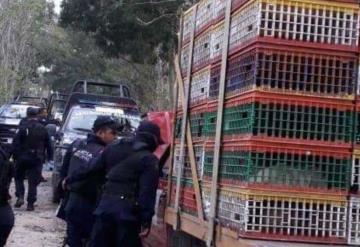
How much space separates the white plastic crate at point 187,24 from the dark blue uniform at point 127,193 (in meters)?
1.40

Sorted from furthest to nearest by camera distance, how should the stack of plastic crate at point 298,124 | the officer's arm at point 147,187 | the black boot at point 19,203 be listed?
the black boot at point 19,203 → the officer's arm at point 147,187 → the stack of plastic crate at point 298,124

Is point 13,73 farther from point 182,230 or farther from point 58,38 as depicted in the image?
point 182,230

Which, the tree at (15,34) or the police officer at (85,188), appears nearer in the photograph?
the police officer at (85,188)

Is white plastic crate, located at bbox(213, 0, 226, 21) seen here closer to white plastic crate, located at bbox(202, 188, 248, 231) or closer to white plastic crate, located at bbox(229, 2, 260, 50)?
white plastic crate, located at bbox(229, 2, 260, 50)

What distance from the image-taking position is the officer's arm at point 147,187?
664 centimetres

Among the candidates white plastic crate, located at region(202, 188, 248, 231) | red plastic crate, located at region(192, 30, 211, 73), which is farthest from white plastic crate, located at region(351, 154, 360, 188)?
red plastic crate, located at region(192, 30, 211, 73)

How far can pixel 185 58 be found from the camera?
7828mm

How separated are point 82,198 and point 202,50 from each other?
82.6 inches

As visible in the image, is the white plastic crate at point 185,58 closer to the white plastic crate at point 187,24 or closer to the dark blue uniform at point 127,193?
the white plastic crate at point 187,24

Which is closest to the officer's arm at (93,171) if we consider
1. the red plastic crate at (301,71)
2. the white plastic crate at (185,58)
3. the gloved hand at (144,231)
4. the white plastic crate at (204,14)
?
the gloved hand at (144,231)

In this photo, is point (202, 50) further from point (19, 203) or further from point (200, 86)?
point (19, 203)

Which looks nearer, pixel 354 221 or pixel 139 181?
pixel 354 221

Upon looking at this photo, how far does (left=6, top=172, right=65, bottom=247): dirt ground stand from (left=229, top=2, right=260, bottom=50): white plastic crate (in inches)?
205

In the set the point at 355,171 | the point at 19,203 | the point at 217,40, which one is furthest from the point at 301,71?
the point at 19,203
